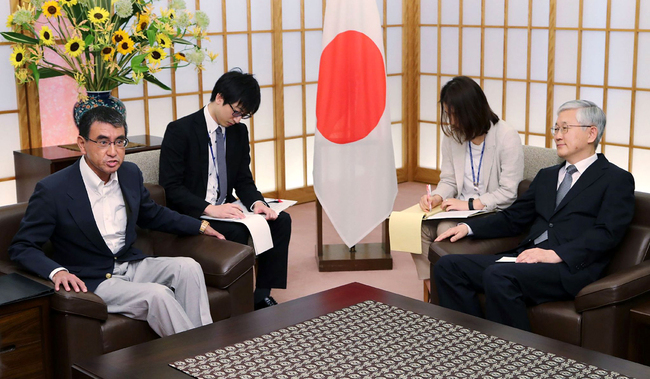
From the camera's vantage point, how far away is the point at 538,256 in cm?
306

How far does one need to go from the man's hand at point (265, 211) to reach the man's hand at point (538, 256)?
1172mm

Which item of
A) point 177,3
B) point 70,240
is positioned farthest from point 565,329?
point 177,3

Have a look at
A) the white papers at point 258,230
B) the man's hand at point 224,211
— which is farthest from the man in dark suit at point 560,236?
the man's hand at point 224,211

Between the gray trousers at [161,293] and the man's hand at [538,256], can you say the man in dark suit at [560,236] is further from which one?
the gray trousers at [161,293]

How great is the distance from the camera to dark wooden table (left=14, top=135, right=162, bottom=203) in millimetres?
4035

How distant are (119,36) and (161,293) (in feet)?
4.96

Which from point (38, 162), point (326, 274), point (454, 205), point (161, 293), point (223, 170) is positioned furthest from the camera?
point (326, 274)

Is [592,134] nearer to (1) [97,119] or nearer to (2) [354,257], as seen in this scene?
(2) [354,257]

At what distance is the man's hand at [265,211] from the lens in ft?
12.1

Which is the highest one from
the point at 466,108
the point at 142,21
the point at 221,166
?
the point at 142,21

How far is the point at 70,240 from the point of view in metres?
2.90

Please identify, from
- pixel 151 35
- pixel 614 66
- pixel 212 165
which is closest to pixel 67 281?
pixel 212 165

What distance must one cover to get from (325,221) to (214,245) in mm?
2332

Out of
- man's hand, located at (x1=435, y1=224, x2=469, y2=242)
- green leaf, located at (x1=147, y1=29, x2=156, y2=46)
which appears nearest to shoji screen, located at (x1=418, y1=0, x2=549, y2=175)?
man's hand, located at (x1=435, y1=224, x2=469, y2=242)
